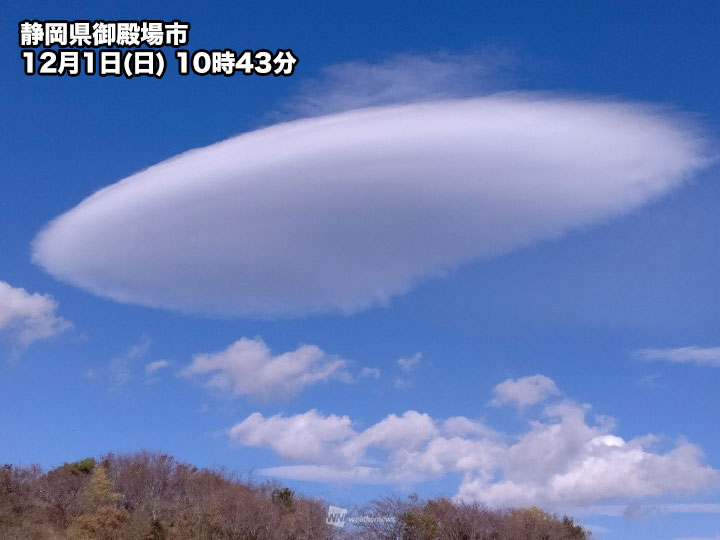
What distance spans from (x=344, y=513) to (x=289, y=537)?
8.99 m

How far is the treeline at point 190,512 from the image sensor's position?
46.8m

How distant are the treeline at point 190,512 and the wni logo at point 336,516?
20.7 inches

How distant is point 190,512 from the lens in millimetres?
47344

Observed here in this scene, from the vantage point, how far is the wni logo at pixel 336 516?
55.8 m

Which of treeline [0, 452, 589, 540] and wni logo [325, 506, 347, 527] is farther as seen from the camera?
wni logo [325, 506, 347, 527]

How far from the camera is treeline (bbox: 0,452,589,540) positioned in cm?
4675

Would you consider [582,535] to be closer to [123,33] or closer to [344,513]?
[344,513]

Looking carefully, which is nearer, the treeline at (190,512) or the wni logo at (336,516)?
the treeline at (190,512)

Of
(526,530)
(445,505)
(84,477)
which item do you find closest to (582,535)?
(526,530)

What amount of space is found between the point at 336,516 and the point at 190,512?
1256cm

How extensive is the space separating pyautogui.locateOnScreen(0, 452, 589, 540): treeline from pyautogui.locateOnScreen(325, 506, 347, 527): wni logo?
0.53 m

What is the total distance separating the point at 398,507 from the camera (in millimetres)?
56594

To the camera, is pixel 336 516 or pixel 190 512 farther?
pixel 336 516

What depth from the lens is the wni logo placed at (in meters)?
55.8
